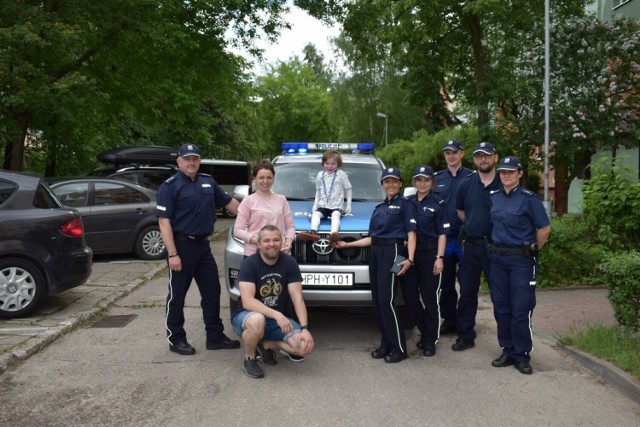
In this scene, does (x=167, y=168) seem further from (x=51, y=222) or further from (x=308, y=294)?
(x=308, y=294)

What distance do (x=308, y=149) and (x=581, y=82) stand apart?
12.8 meters

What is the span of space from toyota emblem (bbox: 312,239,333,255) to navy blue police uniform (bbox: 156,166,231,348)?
38.6 inches

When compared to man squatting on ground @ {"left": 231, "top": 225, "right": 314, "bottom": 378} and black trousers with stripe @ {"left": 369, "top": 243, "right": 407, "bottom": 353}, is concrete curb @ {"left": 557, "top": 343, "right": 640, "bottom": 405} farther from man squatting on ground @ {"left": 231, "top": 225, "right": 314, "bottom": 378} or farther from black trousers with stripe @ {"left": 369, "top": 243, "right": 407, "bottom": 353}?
man squatting on ground @ {"left": 231, "top": 225, "right": 314, "bottom": 378}

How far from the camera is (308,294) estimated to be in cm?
605

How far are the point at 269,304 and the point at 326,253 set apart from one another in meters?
0.97

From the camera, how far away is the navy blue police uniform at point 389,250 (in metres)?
5.64

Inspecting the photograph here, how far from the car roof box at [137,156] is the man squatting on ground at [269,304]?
40.3ft

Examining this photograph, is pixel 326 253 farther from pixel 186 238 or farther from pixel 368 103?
pixel 368 103

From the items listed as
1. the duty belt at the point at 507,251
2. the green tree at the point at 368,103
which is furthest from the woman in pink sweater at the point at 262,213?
the green tree at the point at 368,103

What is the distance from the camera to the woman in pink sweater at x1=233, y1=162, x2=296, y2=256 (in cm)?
586

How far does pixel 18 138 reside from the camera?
14.8 meters

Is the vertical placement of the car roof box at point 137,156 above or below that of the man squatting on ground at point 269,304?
above

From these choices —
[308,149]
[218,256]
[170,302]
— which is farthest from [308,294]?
Answer: [218,256]

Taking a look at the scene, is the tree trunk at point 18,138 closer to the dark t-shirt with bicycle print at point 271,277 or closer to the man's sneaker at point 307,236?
the man's sneaker at point 307,236
